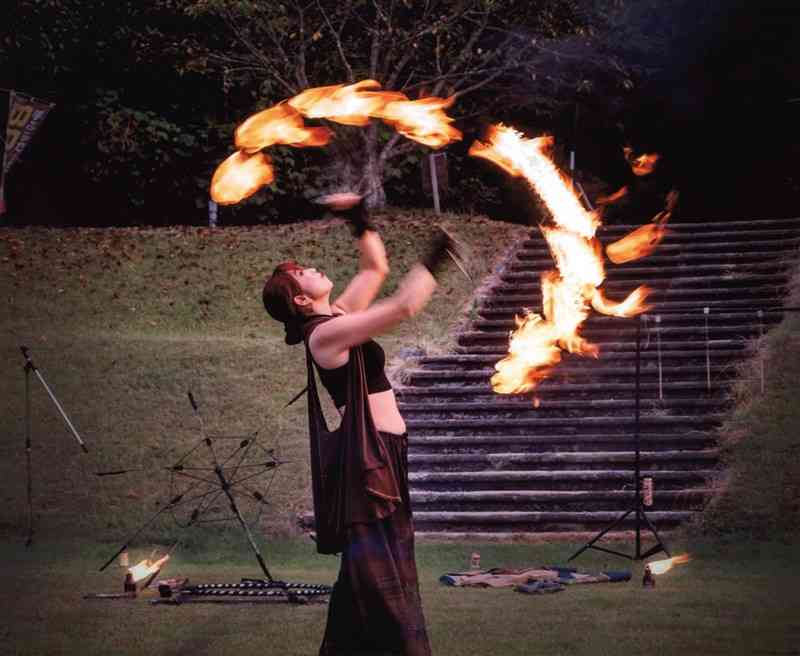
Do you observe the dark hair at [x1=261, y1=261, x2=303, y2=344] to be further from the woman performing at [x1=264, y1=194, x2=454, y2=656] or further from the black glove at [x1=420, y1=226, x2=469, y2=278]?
the black glove at [x1=420, y1=226, x2=469, y2=278]

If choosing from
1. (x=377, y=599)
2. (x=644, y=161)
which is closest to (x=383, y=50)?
(x=644, y=161)

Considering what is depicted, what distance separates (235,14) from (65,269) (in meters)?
5.13

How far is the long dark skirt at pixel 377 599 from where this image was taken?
5336 mm

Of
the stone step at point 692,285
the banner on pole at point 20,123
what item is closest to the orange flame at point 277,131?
the stone step at point 692,285

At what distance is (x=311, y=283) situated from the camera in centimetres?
565

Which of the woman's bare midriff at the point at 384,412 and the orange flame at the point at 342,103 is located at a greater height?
the orange flame at the point at 342,103

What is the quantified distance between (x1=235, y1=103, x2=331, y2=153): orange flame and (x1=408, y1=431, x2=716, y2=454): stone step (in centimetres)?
737

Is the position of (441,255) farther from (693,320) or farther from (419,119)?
(693,320)

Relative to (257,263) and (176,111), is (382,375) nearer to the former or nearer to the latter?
(257,263)

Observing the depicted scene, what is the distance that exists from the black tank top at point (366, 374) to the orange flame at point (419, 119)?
5.38ft

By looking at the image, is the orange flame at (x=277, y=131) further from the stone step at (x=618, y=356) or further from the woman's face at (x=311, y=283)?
the stone step at (x=618, y=356)

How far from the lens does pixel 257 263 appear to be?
19812 mm

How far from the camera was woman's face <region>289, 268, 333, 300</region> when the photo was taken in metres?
5.62

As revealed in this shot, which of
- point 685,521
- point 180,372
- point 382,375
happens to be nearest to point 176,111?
point 180,372
